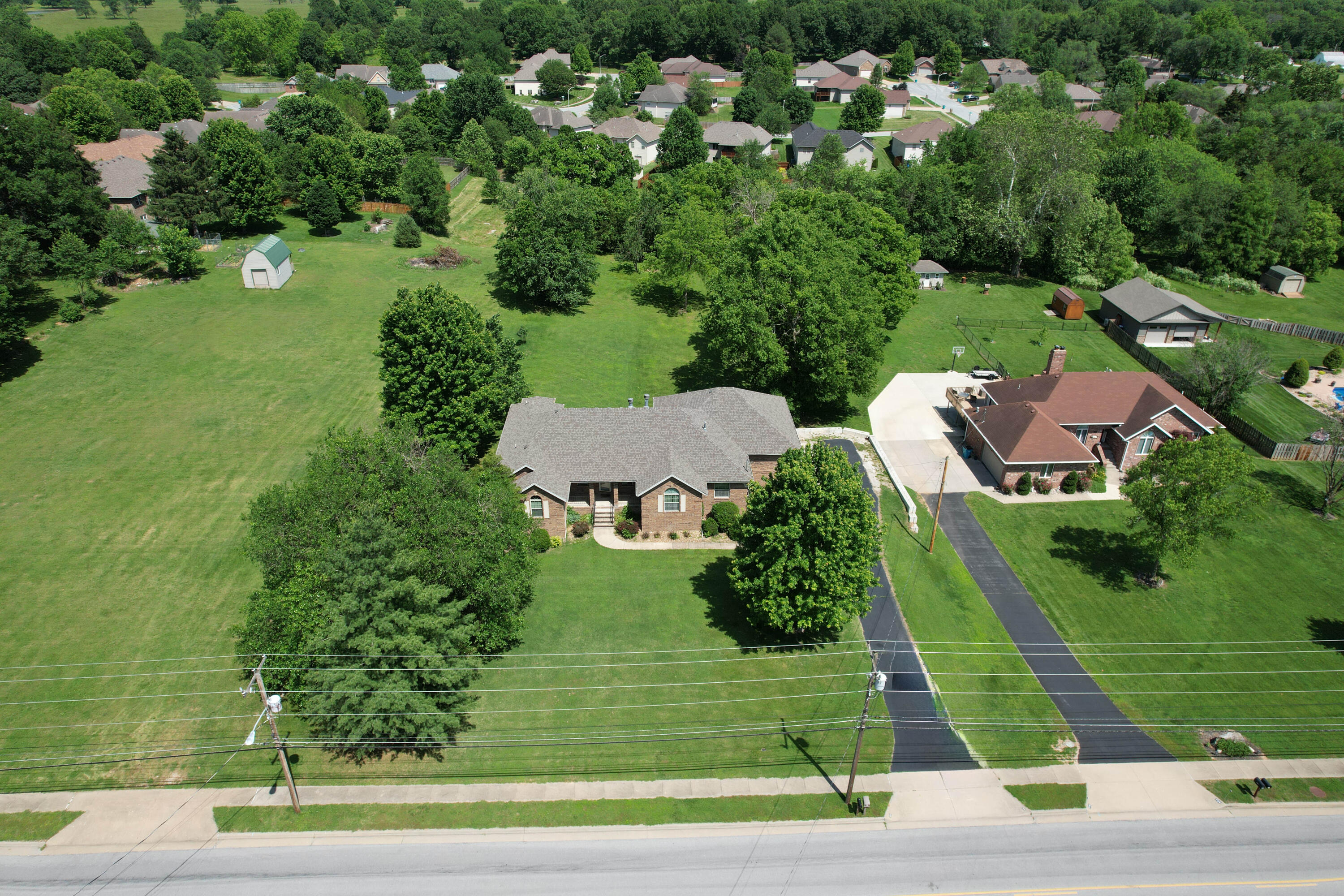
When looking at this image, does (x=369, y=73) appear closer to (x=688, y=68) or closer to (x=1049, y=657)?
(x=688, y=68)

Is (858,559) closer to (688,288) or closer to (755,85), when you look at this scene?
(688,288)

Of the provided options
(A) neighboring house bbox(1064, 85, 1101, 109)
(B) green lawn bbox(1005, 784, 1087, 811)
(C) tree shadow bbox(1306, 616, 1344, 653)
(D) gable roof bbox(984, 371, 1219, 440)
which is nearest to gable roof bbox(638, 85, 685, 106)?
(A) neighboring house bbox(1064, 85, 1101, 109)

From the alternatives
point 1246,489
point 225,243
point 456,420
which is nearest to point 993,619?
point 1246,489

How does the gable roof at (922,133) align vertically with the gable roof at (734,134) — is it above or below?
above

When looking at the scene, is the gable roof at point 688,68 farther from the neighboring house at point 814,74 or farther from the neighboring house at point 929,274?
the neighboring house at point 929,274

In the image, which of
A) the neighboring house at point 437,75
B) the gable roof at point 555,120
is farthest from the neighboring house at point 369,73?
the gable roof at point 555,120

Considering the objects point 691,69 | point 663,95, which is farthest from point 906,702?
point 691,69
